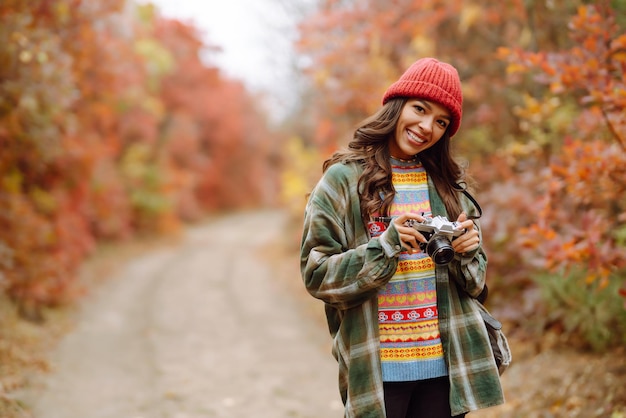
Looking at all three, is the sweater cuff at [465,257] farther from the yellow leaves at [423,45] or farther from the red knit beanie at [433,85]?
the yellow leaves at [423,45]

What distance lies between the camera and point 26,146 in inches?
262

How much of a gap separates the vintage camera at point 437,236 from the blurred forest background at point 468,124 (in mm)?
934

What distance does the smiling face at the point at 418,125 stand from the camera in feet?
7.44

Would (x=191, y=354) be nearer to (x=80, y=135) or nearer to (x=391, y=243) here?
(x=80, y=135)

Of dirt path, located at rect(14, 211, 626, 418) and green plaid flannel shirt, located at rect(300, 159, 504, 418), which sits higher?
dirt path, located at rect(14, 211, 626, 418)

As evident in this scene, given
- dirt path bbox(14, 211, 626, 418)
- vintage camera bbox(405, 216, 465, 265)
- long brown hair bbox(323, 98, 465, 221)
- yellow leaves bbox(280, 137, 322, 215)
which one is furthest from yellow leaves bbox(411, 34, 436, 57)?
yellow leaves bbox(280, 137, 322, 215)

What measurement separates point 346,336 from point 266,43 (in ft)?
43.4

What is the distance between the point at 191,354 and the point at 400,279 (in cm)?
523

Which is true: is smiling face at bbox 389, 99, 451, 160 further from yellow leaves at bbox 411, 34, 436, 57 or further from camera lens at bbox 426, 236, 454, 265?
yellow leaves at bbox 411, 34, 436, 57

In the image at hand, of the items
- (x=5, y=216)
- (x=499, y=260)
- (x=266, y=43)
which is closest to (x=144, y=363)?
(x=5, y=216)

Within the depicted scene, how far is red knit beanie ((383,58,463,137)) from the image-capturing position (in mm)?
2242

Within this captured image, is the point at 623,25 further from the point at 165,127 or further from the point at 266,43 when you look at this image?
the point at 165,127

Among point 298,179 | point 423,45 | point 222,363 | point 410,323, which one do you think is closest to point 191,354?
point 222,363

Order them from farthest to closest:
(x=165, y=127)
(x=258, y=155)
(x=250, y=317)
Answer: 1. (x=258, y=155)
2. (x=165, y=127)
3. (x=250, y=317)
